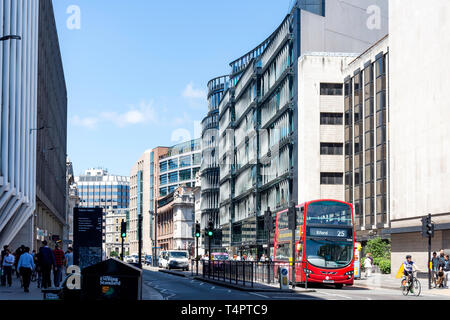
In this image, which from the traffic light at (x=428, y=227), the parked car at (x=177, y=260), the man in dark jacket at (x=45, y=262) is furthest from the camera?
the parked car at (x=177, y=260)

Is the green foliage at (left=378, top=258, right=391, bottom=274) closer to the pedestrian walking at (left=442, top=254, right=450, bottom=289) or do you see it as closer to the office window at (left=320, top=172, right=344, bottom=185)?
the office window at (left=320, top=172, right=344, bottom=185)

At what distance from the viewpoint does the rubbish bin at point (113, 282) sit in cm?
966

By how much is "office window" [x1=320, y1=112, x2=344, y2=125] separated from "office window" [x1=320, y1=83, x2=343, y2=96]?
180 centimetres

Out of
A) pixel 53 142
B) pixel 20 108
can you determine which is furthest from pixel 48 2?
pixel 20 108

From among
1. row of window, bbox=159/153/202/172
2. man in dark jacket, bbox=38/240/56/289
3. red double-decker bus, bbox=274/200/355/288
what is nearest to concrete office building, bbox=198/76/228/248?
row of window, bbox=159/153/202/172

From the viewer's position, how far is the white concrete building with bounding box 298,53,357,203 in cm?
6756

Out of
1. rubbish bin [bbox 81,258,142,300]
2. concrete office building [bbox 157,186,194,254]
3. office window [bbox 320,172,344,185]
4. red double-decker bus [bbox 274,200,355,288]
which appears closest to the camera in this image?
rubbish bin [bbox 81,258,142,300]

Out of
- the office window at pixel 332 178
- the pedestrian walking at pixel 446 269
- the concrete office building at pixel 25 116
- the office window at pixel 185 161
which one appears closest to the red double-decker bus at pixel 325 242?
the pedestrian walking at pixel 446 269

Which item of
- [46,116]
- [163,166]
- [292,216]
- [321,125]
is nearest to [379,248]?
[321,125]

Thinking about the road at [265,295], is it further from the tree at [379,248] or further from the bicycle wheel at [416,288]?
the tree at [379,248]

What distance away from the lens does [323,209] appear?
33281 mm

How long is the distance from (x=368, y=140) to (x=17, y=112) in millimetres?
29105

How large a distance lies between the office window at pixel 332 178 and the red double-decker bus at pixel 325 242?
33.5m
